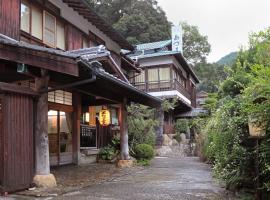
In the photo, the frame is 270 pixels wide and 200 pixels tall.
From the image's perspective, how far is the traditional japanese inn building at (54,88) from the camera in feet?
28.6

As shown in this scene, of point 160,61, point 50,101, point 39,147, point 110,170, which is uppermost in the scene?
point 160,61

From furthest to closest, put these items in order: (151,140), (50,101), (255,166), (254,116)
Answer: (151,140) < (50,101) < (255,166) < (254,116)

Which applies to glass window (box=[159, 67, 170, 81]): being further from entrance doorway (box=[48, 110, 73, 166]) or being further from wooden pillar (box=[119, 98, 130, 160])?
entrance doorway (box=[48, 110, 73, 166])

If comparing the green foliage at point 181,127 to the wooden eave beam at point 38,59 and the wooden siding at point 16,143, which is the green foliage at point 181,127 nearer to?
the wooden siding at point 16,143

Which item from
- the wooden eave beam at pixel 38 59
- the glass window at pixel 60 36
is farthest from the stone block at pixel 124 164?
the wooden eave beam at pixel 38 59

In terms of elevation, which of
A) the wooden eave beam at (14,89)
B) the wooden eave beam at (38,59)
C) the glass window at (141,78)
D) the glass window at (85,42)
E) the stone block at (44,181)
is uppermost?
the glass window at (141,78)

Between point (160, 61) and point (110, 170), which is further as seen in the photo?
point (160, 61)

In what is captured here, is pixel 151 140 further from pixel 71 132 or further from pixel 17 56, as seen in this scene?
pixel 17 56

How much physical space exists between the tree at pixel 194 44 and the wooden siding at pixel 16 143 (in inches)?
1882

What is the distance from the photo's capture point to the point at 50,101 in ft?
47.9

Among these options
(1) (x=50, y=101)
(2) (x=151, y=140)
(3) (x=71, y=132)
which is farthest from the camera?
(2) (x=151, y=140)

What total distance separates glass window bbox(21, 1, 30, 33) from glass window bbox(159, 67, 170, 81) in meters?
20.8

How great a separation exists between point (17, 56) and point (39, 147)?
2740 mm

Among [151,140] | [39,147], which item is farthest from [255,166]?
[151,140]
